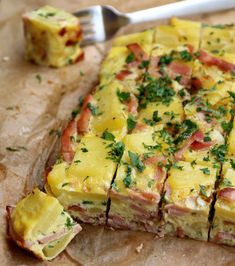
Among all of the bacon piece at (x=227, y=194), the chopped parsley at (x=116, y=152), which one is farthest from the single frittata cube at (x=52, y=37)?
the bacon piece at (x=227, y=194)

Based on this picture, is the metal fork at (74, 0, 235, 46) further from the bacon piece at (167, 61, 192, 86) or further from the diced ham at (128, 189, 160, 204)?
the diced ham at (128, 189, 160, 204)

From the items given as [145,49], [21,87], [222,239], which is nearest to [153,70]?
[145,49]

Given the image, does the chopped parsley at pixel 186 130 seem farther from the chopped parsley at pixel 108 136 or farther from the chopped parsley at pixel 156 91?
the chopped parsley at pixel 108 136

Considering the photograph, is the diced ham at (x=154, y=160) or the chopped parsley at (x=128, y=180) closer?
the chopped parsley at (x=128, y=180)

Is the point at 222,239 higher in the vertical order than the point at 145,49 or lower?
lower

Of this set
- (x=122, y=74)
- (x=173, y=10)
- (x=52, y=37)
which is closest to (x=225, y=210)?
(x=122, y=74)

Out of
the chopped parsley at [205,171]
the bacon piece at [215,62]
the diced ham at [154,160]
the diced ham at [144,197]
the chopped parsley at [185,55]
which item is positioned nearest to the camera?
the diced ham at [144,197]

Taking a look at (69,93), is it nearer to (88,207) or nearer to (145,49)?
(145,49)
